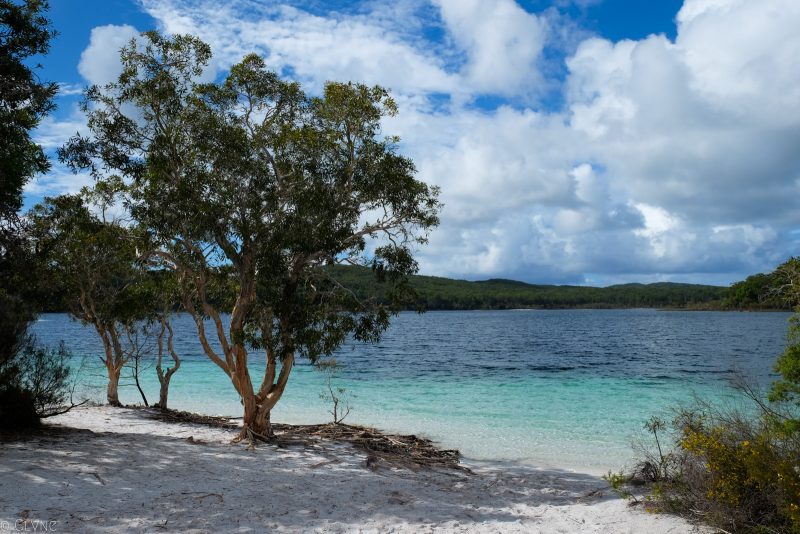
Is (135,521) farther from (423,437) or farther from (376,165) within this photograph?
(423,437)

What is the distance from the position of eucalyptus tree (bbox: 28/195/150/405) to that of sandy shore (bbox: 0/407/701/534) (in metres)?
4.95

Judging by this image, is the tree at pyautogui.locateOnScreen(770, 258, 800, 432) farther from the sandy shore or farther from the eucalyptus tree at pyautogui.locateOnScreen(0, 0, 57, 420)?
the eucalyptus tree at pyautogui.locateOnScreen(0, 0, 57, 420)

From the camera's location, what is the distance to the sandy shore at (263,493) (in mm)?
8094

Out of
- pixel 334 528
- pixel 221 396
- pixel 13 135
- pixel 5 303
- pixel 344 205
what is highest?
pixel 13 135

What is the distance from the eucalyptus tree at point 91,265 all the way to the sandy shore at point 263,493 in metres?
4.95

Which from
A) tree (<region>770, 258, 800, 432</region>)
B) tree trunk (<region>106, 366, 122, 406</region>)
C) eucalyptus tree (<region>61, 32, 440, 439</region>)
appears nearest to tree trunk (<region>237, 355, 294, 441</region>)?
eucalyptus tree (<region>61, 32, 440, 439</region>)

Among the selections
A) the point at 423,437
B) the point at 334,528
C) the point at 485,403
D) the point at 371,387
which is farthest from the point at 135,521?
the point at 371,387

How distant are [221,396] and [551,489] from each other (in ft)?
65.8

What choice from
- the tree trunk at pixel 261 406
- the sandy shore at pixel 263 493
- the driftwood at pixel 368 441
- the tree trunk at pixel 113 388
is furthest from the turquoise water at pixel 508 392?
the sandy shore at pixel 263 493

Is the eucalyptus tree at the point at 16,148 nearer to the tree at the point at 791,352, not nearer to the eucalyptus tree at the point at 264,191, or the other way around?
the eucalyptus tree at the point at 264,191

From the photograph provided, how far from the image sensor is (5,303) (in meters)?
11.9

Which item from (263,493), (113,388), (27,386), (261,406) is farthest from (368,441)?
(113,388)

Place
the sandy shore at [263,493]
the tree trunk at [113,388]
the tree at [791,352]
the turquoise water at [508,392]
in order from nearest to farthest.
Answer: the sandy shore at [263,493] < the tree at [791,352] < the turquoise water at [508,392] < the tree trunk at [113,388]

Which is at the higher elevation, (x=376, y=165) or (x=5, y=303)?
(x=376, y=165)
